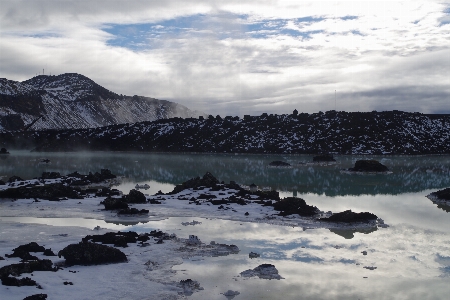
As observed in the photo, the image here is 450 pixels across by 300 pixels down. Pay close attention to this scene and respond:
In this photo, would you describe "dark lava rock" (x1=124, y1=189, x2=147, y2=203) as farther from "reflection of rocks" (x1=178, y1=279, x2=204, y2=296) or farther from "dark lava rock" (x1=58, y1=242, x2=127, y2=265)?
"reflection of rocks" (x1=178, y1=279, x2=204, y2=296)

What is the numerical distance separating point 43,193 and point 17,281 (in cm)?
2056

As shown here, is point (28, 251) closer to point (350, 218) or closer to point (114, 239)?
point (114, 239)

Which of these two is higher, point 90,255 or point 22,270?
point 22,270

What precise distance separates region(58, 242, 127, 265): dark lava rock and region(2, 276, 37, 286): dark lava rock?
106 inches

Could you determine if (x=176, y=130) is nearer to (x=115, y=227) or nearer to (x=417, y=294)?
(x=115, y=227)

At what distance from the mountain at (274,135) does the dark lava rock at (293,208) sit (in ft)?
249

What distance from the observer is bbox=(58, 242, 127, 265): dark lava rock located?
605 inches

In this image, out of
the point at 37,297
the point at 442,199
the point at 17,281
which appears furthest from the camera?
the point at 442,199

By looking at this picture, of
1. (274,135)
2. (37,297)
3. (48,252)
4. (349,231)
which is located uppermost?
(274,135)

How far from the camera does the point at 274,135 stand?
11612cm

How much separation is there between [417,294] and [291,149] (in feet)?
303

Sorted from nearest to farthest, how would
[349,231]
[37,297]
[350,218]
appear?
[37,297] < [349,231] < [350,218]

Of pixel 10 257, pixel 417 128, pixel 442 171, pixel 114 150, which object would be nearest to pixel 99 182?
pixel 10 257

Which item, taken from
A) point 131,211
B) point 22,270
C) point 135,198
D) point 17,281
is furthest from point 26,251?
point 135,198
